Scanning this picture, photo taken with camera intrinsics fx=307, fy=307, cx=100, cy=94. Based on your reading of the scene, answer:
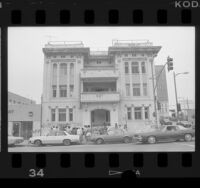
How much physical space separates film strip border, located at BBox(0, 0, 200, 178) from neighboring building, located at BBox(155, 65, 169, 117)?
0.81m

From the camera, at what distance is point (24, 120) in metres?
4.51

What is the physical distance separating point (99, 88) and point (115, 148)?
1051mm

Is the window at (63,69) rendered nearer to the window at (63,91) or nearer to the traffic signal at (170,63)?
the window at (63,91)

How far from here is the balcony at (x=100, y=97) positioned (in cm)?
473

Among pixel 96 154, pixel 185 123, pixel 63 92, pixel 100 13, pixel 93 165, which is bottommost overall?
pixel 93 165

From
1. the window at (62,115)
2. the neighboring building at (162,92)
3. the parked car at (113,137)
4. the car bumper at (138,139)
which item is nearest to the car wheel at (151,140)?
the car bumper at (138,139)

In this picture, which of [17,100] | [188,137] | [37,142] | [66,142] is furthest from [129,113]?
[17,100]

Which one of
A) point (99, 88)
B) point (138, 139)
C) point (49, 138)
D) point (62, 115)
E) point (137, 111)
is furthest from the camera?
point (99, 88)

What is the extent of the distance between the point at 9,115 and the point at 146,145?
6.37 ft

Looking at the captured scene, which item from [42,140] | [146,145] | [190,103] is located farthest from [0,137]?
[190,103]

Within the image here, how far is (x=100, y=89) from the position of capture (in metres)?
4.86

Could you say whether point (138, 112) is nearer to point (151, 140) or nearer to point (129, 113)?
point (129, 113)

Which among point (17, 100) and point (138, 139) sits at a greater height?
point (17, 100)

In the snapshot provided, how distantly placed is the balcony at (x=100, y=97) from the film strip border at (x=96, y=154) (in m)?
1.03
